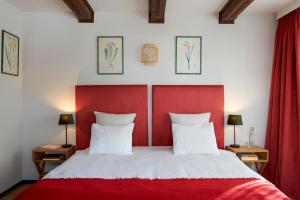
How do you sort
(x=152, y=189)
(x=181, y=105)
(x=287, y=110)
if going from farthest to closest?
(x=181, y=105), (x=287, y=110), (x=152, y=189)

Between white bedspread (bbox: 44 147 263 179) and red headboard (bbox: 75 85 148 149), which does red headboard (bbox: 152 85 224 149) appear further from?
white bedspread (bbox: 44 147 263 179)

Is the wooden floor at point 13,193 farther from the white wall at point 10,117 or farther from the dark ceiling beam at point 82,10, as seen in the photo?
the dark ceiling beam at point 82,10

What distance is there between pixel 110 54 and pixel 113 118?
3.22 ft

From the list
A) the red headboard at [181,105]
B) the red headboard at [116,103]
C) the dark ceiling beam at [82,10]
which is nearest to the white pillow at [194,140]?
the red headboard at [181,105]

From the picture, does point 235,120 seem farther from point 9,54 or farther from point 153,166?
point 9,54

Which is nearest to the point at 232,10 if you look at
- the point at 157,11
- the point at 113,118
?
the point at 157,11

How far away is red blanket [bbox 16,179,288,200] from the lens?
1743 mm

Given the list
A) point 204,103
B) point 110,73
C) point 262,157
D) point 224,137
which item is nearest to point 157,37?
point 110,73

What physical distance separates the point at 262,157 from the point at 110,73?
2497 millimetres

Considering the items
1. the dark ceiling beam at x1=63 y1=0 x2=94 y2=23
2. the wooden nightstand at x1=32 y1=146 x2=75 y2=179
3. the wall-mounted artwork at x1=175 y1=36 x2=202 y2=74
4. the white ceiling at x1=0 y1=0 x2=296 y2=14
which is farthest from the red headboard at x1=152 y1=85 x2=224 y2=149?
the dark ceiling beam at x1=63 y1=0 x2=94 y2=23

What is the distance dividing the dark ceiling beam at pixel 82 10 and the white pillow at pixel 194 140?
6.63ft

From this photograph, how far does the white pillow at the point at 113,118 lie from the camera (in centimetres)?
343

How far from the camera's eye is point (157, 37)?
3707 mm

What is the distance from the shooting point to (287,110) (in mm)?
3275
